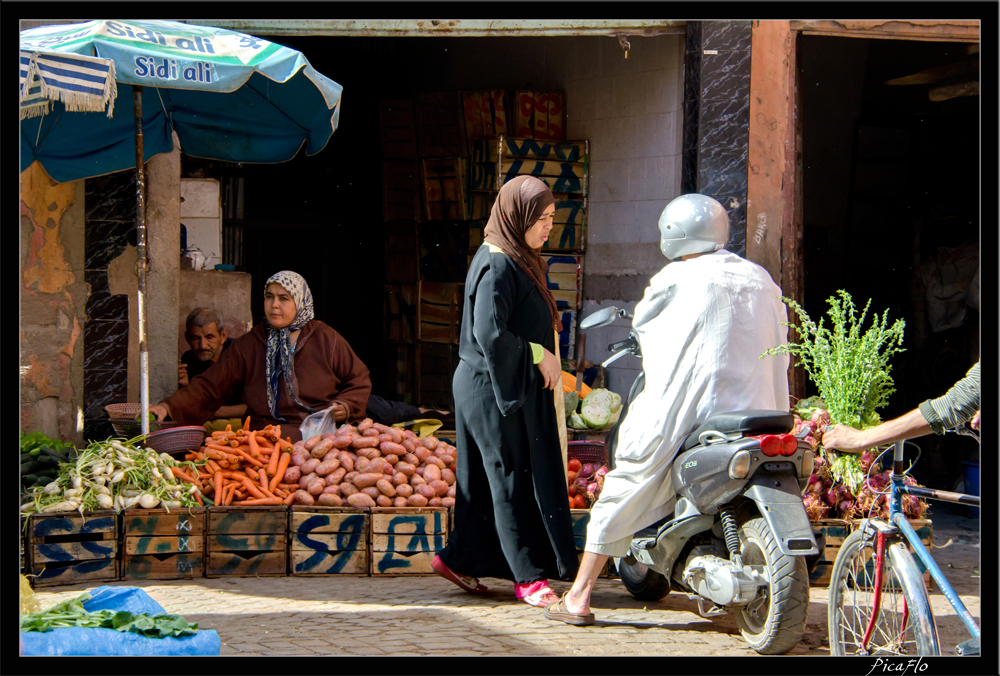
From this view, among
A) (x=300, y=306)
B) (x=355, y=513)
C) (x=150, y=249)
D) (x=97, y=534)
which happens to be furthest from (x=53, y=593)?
(x=150, y=249)

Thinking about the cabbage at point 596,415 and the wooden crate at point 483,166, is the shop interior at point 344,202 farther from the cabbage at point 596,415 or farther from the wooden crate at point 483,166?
the cabbage at point 596,415

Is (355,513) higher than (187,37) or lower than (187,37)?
lower

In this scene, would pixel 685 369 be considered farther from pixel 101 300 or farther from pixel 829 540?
pixel 101 300

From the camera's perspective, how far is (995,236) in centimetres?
347

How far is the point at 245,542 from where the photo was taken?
488 centimetres

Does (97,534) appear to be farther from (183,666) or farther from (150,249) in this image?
(150,249)

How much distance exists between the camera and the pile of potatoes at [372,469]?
16.6ft

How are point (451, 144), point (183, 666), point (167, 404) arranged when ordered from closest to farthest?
point (183, 666) < point (167, 404) < point (451, 144)

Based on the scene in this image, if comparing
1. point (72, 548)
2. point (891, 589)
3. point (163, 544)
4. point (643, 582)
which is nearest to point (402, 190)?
point (163, 544)

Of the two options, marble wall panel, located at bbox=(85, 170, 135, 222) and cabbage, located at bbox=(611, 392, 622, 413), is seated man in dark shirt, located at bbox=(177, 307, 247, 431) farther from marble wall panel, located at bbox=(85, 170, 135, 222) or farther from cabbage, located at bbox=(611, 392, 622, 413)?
cabbage, located at bbox=(611, 392, 622, 413)

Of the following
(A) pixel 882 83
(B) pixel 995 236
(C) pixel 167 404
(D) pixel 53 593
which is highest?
(A) pixel 882 83

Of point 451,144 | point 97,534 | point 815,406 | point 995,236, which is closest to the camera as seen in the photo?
point 995,236

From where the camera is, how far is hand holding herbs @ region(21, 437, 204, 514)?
4.78m

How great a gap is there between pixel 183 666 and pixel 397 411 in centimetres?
394
